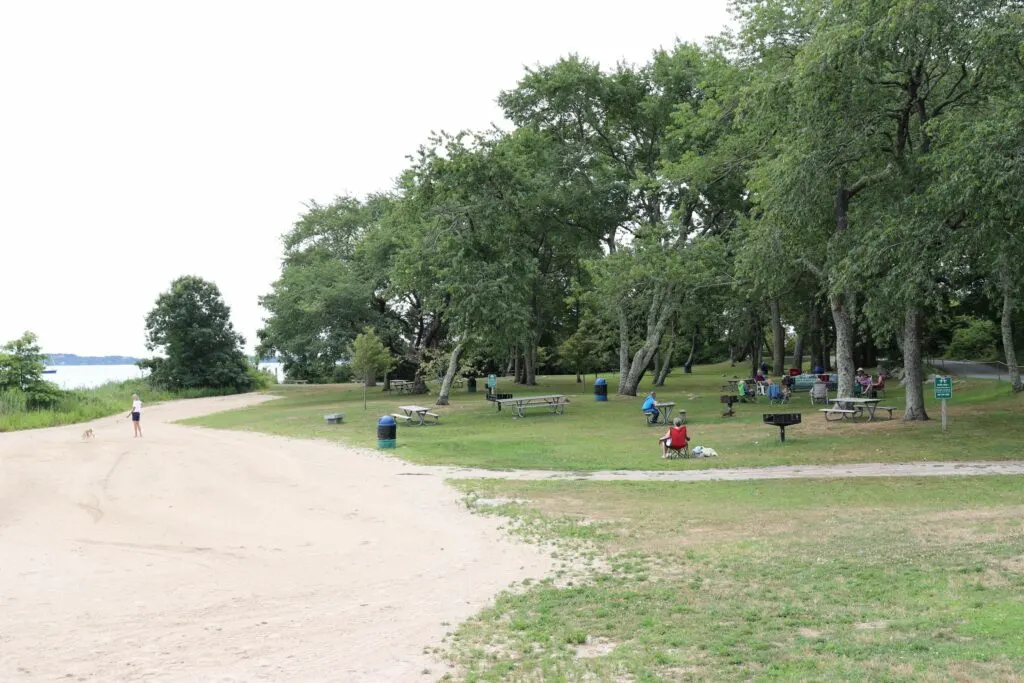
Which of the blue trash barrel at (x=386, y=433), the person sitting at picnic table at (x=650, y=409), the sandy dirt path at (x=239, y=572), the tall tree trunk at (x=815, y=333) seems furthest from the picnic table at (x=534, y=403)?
the tall tree trunk at (x=815, y=333)

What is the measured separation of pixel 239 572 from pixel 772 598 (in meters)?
5.78

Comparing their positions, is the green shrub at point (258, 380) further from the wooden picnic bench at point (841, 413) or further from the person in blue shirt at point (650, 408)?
the wooden picnic bench at point (841, 413)

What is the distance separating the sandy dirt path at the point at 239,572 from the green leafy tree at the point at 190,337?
40396 mm

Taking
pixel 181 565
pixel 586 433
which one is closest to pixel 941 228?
pixel 586 433

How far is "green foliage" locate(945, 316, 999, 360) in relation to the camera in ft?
174

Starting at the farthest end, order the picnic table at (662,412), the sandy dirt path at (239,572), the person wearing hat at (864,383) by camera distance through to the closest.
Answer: the person wearing hat at (864,383) → the picnic table at (662,412) → the sandy dirt path at (239,572)

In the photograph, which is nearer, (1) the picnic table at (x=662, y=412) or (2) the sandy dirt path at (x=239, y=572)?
(2) the sandy dirt path at (x=239, y=572)

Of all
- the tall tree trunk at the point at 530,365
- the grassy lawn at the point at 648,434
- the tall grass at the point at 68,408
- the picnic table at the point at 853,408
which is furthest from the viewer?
the tall tree trunk at the point at 530,365

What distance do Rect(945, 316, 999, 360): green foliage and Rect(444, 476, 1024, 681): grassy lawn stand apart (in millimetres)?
48590

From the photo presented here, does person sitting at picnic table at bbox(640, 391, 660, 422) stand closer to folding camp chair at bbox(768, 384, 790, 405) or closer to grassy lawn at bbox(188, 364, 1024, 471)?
grassy lawn at bbox(188, 364, 1024, 471)

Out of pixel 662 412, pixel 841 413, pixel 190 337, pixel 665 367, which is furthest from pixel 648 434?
pixel 190 337

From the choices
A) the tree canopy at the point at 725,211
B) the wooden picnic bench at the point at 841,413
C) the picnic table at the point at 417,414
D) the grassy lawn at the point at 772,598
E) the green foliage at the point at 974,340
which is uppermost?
the tree canopy at the point at 725,211

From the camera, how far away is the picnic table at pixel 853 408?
22.3 meters

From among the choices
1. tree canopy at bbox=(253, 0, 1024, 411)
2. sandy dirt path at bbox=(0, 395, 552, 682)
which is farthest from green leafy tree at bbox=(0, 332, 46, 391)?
sandy dirt path at bbox=(0, 395, 552, 682)
